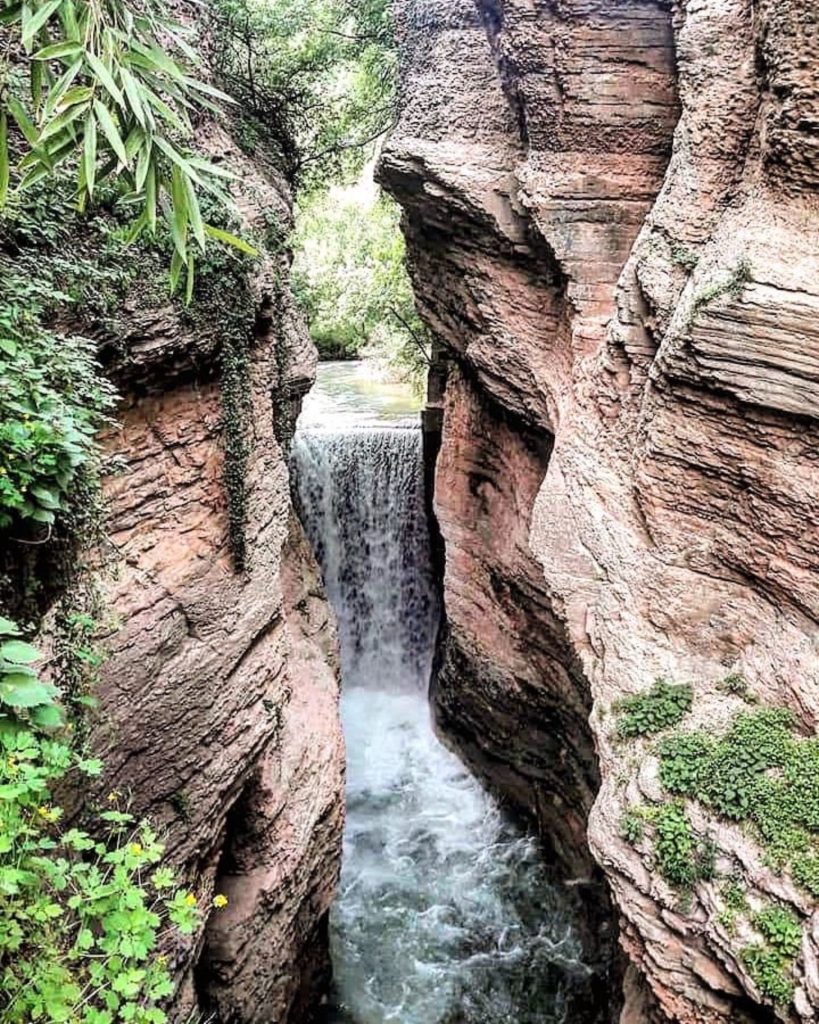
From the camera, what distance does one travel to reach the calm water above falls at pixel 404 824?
329 inches

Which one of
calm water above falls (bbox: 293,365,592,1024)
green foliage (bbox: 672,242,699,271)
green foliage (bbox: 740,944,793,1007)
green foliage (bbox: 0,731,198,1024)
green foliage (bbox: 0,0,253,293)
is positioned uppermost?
green foliage (bbox: 0,0,253,293)

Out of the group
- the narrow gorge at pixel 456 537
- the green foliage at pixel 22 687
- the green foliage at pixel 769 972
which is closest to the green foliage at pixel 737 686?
the narrow gorge at pixel 456 537

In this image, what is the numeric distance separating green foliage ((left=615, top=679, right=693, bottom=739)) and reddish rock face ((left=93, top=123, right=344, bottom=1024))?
325 cm

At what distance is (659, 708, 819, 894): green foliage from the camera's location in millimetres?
4602

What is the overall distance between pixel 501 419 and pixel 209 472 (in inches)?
189

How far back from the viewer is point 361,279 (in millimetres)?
20641

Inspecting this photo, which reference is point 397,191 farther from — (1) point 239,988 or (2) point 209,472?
(1) point 239,988

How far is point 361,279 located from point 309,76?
832 centimetres

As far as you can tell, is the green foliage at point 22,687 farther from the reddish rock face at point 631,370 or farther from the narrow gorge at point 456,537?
the reddish rock face at point 631,370

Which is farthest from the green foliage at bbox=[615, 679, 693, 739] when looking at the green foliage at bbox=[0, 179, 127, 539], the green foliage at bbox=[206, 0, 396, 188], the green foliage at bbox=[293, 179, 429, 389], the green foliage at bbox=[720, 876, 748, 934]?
the green foliage at bbox=[293, 179, 429, 389]

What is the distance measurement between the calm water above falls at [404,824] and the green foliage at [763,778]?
4.56 metres

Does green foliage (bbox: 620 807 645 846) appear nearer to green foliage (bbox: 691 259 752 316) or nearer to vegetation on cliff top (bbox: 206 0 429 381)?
green foliage (bbox: 691 259 752 316)

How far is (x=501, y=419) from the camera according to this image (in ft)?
33.9

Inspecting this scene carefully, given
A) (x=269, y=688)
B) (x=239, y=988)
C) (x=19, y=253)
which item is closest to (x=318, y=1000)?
(x=239, y=988)
